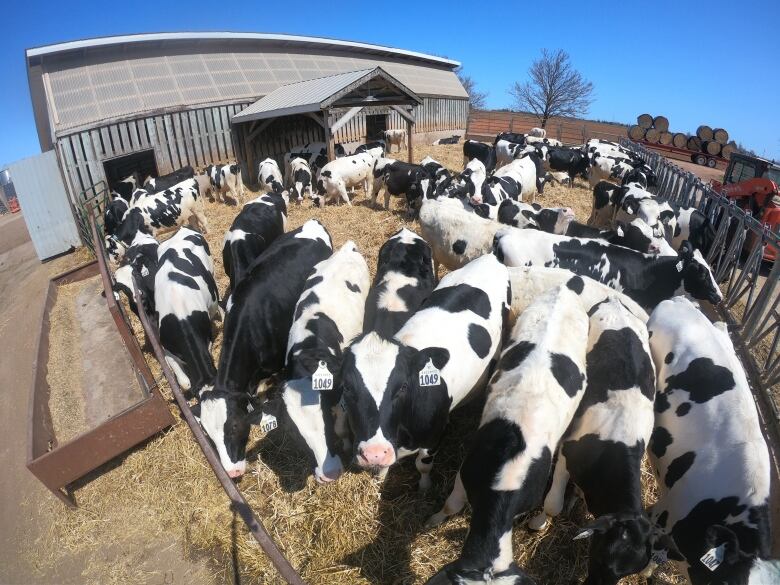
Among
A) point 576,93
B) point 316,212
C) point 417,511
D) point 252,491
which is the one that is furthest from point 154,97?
point 576,93

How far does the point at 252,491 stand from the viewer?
4.46 m

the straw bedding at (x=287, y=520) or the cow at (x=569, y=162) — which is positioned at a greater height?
the cow at (x=569, y=162)

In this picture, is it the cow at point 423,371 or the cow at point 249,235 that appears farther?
the cow at point 249,235

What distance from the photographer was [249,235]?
789cm

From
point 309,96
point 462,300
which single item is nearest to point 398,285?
point 462,300

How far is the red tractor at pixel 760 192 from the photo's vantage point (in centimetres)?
1102

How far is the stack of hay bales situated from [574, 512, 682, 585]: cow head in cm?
3052

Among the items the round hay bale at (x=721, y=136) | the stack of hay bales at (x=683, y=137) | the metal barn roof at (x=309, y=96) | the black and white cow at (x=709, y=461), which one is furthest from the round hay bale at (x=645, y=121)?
the black and white cow at (x=709, y=461)

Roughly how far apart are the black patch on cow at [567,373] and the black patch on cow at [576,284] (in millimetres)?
1713

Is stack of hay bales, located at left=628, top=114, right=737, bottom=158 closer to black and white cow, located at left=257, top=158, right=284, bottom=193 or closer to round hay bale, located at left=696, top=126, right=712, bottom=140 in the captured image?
round hay bale, located at left=696, top=126, right=712, bottom=140

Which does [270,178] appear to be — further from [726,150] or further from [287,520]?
[726,150]

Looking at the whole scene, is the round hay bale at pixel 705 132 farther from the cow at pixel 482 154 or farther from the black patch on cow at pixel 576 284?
the black patch on cow at pixel 576 284

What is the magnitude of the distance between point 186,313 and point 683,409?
19.5 ft

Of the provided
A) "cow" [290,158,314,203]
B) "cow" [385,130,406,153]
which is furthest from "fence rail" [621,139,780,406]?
"cow" [385,130,406,153]
